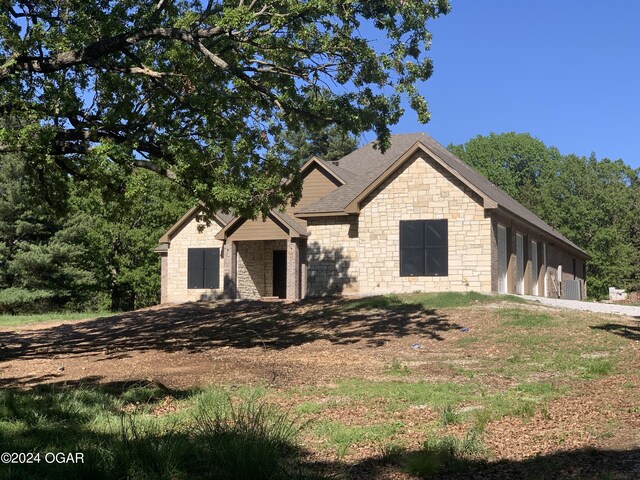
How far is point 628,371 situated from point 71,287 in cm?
3319

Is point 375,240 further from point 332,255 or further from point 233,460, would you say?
point 233,460

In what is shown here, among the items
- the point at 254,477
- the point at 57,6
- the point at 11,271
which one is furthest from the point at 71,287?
the point at 254,477

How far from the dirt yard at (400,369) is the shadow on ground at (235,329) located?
0.07 m

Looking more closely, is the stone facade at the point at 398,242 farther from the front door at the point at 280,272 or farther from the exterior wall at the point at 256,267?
the front door at the point at 280,272

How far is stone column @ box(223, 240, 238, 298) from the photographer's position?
28.4m

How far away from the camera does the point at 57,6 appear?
1391 centimetres

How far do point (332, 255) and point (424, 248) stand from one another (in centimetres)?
359

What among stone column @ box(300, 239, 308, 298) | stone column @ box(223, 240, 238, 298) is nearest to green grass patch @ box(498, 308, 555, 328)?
stone column @ box(300, 239, 308, 298)

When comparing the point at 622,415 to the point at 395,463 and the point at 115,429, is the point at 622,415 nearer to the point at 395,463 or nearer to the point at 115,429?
the point at 395,463

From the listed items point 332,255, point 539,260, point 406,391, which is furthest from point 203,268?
point 406,391

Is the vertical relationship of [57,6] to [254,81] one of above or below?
above

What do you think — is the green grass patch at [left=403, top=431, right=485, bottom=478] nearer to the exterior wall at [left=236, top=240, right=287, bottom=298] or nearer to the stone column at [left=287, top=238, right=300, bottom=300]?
the stone column at [left=287, top=238, right=300, bottom=300]

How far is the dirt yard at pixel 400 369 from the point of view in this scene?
6.75 metres

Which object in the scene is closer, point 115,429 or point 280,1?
point 115,429
